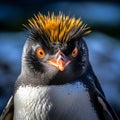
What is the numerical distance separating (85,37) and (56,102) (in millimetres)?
3922

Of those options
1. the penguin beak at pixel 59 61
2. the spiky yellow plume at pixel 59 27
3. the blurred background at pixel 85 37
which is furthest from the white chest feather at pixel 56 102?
the blurred background at pixel 85 37

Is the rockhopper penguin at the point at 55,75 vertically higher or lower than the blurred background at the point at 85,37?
lower

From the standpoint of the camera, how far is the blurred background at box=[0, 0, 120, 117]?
7.49 metres

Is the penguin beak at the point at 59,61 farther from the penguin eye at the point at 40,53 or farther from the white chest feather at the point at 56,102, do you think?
the white chest feather at the point at 56,102

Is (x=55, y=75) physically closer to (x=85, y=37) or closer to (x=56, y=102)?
(x=56, y=102)

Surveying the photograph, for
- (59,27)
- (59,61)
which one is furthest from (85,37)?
(59,61)

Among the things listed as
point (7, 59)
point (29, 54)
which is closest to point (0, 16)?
point (7, 59)

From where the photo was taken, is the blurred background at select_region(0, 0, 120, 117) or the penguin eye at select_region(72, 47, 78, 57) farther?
the blurred background at select_region(0, 0, 120, 117)

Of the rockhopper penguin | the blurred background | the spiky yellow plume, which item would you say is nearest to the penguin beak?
the rockhopper penguin

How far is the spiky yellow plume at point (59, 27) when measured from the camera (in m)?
4.16

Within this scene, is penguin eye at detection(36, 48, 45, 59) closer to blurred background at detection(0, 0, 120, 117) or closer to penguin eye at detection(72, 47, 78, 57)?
penguin eye at detection(72, 47, 78, 57)

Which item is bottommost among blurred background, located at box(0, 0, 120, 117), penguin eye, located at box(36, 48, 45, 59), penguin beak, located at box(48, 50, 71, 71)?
penguin beak, located at box(48, 50, 71, 71)

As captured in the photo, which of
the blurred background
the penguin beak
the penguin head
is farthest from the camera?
the blurred background

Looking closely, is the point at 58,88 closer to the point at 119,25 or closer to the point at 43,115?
the point at 43,115
